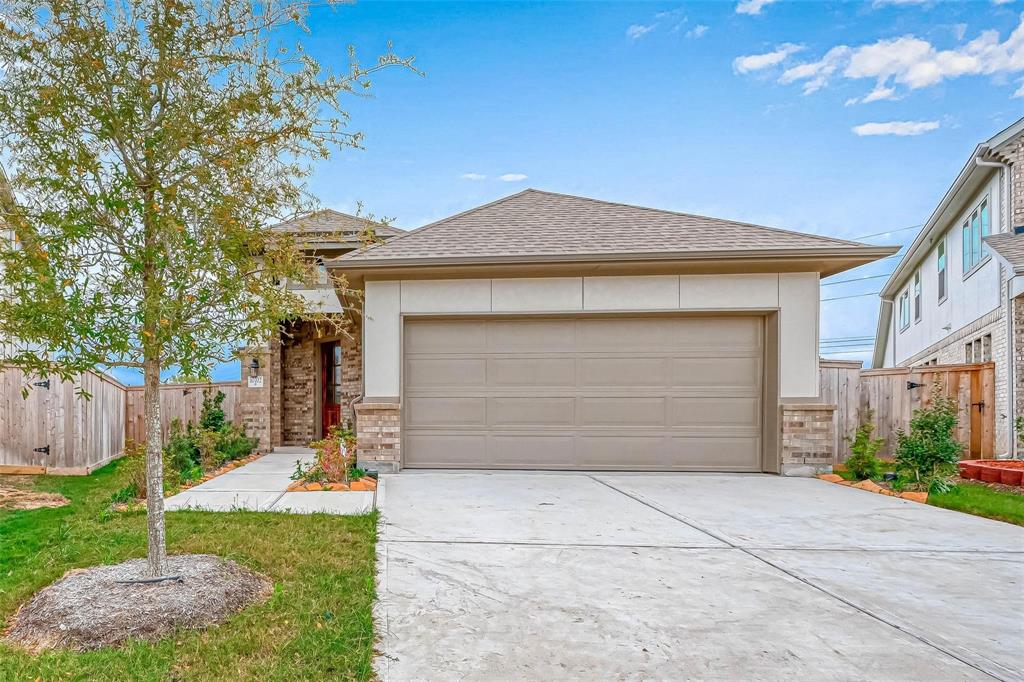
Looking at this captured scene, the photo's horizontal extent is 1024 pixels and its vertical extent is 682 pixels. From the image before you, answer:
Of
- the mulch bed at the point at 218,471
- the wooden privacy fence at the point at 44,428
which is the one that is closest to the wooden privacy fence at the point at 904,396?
the mulch bed at the point at 218,471

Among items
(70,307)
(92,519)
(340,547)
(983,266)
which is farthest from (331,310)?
(983,266)

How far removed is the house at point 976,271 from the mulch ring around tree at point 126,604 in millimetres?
11202

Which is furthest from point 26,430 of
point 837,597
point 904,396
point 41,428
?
point 904,396

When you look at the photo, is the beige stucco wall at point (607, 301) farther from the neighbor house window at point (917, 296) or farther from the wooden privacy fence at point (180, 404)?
the neighbor house window at point (917, 296)

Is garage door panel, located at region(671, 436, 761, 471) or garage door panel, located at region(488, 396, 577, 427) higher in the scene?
garage door panel, located at region(488, 396, 577, 427)

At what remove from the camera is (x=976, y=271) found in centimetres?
1142

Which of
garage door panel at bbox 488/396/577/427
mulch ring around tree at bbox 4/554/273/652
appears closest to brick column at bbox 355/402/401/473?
garage door panel at bbox 488/396/577/427

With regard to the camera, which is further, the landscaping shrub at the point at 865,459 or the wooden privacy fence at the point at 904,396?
the wooden privacy fence at the point at 904,396

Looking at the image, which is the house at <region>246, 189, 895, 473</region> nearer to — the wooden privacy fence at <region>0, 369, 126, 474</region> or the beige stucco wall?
the beige stucco wall

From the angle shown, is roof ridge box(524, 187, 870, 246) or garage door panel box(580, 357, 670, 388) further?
garage door panel box(580, 357, 670, 388)

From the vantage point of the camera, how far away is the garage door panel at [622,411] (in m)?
8.29

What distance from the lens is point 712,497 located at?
6504 mm

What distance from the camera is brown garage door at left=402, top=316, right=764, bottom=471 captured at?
8266 millimetres

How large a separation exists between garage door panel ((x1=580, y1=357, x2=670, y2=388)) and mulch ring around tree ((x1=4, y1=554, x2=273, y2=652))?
18.1 feet
